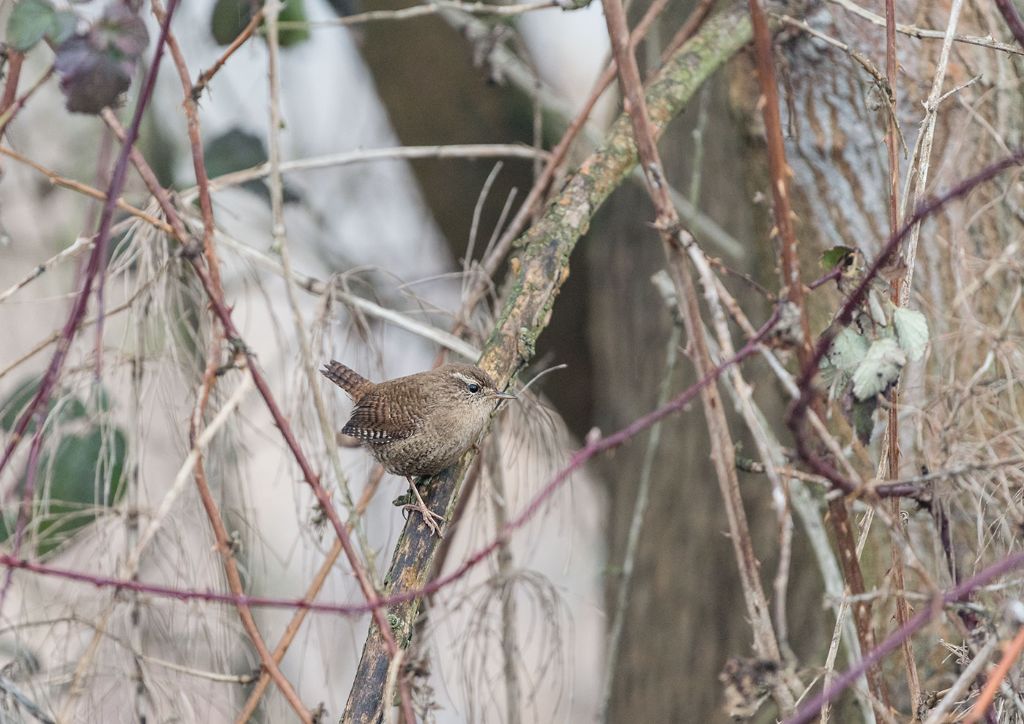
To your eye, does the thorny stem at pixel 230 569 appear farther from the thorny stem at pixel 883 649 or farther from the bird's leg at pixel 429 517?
the thorny stem at pixel 883 649

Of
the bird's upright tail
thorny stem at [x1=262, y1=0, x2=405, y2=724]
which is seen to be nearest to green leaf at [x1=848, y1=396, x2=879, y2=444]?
thorny stem at [x1=262, y1=0, x2=405, y2=724]

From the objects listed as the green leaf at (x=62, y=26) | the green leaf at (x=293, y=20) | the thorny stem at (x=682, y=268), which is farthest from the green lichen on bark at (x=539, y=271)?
the green leaf at (x=293, y=20)

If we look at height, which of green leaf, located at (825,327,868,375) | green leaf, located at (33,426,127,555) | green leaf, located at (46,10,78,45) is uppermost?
green leaf, located at (46,10,78,45)

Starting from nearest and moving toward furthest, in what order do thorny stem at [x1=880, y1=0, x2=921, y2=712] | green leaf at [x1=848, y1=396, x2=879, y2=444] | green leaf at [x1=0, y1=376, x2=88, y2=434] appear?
green leaf at [x1=848, y1=396, x2=879, y2=444], thorny stem at [x1=880, y1=0, x2=921, y2=712], green leaf at [x1=0, y1=376, x2=88, y2=434]

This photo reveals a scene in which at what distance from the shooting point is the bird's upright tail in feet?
8.71

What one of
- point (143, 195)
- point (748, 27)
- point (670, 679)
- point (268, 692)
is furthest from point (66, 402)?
point (670, 679)

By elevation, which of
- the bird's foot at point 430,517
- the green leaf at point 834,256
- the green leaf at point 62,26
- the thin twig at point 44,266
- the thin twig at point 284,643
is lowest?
the thin twig at point 284,643

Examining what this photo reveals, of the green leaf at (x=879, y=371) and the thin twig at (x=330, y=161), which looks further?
the thin twig at (x=330, y=161)

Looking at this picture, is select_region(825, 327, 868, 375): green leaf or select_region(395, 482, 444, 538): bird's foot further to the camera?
select_region(395, 482, 444, 538): bird's foot

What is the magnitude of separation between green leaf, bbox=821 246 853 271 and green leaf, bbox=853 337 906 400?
0.53ft

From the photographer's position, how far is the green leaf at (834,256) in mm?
1479

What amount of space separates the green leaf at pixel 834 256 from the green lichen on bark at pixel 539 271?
0.78 m

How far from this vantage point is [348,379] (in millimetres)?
2805

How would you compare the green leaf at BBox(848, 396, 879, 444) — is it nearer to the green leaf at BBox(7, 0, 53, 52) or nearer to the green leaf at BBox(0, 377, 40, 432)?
the green leaf at BBox(7, 0, 53, 52)
